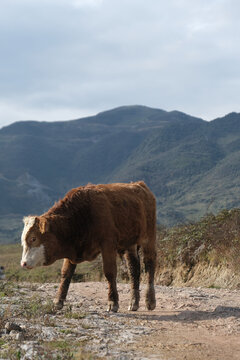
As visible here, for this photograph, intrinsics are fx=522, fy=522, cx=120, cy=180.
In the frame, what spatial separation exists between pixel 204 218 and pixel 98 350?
1079cm

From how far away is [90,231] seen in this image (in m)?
9.17

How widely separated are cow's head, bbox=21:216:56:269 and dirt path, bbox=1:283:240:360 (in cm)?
101

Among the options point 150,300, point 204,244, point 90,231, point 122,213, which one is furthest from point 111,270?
point 204,244

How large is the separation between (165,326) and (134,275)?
216 cm

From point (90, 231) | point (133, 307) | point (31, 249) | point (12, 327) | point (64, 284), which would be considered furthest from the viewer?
point (133, 307)

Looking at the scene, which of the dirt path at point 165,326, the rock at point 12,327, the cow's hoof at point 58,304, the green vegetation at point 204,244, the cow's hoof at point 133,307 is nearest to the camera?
the dirt path at point 165,326

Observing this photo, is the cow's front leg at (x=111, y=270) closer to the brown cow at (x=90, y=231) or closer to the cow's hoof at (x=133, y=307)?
the brown cow at (x=90, y=231)

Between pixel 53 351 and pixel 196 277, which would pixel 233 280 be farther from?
pixel 53 351

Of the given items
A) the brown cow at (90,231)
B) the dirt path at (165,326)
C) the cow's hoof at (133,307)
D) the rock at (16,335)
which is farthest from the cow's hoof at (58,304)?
the rock at (16,335)

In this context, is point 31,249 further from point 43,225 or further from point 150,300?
point 150,300

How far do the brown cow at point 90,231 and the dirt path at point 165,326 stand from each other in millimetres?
687

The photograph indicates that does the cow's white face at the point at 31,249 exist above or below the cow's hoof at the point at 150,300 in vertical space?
above

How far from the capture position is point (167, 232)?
693 inches

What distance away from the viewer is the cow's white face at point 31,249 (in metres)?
8.62
